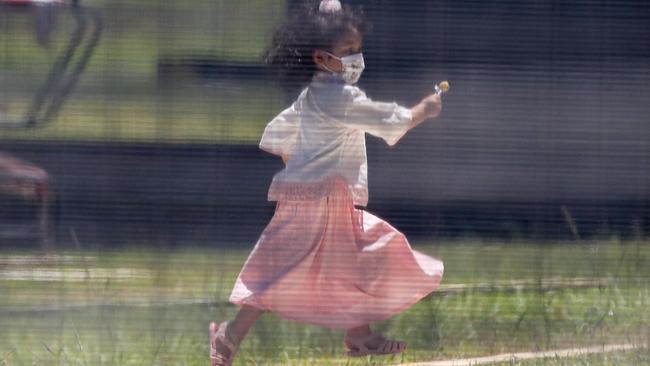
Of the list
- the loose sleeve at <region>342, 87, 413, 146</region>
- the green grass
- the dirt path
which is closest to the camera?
the loose sleeve at <region>342, 87, 413, 146</region>

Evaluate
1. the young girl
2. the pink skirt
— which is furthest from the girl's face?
the pink skirt

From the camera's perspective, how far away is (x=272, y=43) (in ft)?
10.5

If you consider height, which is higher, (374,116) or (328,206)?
(374,116)

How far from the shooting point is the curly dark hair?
3.19 metres

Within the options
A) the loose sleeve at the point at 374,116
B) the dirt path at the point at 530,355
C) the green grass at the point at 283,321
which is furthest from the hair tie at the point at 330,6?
the dirt path at the point at 530,355

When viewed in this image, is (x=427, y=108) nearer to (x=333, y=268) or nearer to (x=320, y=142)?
(x=320, y=142)

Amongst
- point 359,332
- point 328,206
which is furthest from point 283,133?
point 359,332

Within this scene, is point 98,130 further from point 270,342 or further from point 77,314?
point 270,342

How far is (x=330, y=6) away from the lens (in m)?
3.19

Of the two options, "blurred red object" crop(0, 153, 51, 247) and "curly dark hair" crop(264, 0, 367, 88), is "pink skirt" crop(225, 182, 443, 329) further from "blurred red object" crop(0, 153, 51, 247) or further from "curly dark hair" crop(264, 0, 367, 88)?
"blurred red object" crop(0, 153, 51, 247)

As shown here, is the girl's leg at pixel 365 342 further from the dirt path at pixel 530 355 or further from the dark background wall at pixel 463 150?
the dark background wall at pixel 463 150

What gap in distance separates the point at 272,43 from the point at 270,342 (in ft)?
3.36

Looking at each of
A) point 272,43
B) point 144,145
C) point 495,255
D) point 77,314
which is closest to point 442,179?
point 495,255

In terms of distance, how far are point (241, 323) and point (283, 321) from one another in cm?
14
